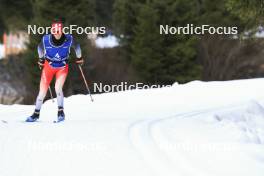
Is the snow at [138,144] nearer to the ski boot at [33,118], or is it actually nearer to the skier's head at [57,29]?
the ski boot at [33,118]

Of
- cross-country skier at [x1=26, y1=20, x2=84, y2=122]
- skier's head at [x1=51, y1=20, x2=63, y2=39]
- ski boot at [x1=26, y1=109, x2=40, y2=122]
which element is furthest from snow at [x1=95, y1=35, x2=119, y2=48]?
skier's head at [x1=51, y1=20, x2=63, y2=39]

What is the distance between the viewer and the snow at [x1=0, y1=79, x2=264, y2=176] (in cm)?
725

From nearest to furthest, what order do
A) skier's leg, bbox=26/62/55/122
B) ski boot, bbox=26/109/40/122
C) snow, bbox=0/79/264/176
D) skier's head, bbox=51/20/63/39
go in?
snow, bbox=0/79/264/176 → skier's head, bbox=51/20/63/39 → skier's leg, bbox=26/62/55/122 → ski boot, bbox=26/109/40/122

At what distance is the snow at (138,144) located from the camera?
7250mm

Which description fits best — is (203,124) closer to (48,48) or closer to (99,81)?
(48,48)

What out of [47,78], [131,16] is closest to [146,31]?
[131,16]

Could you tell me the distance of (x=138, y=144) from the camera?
8.60 meters

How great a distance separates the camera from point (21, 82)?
34.0 meters

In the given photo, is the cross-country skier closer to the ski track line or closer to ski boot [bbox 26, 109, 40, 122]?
ski boot [bbox 26, 109, 40, 122]

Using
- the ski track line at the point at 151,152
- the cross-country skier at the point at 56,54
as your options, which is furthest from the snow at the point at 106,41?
the ski track line at the point at 151,152

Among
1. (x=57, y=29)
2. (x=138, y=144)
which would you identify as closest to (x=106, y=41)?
(x=57, y=29)

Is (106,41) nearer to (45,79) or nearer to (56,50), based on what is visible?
(45,79)

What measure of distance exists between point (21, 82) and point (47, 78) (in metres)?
22.8

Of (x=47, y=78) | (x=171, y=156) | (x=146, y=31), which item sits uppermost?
(x=146, y=31)
